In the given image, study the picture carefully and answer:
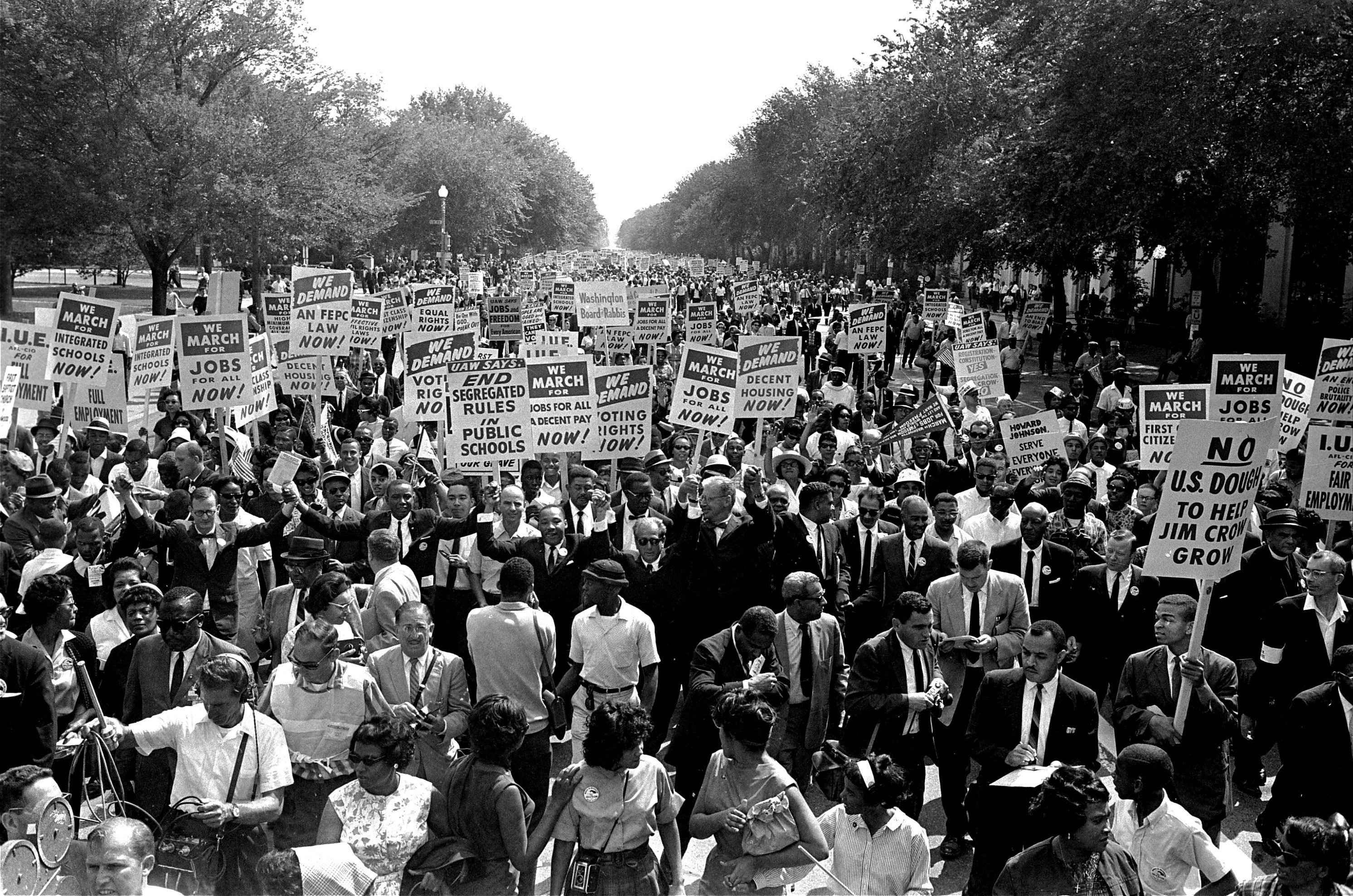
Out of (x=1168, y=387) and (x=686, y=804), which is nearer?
(x=686, y=804)

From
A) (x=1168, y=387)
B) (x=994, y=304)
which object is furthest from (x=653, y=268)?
(x=1168, y=387)

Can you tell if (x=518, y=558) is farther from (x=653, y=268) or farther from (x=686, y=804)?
(x=653, y=268)

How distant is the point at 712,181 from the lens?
12875 cm

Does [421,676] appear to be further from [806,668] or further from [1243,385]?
[1243,385]

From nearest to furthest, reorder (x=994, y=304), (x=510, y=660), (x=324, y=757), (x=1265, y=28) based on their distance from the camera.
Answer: (x=324, y=757) → (x=510, y=660) → (x=1265, y=28) → (x=994, y=304)

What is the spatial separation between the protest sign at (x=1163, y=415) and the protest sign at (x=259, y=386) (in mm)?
8338

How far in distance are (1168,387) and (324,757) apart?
888cm

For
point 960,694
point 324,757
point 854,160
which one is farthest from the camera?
point 854,160

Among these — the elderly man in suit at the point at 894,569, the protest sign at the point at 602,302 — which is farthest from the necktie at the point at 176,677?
the protest sign at the point at 602,302

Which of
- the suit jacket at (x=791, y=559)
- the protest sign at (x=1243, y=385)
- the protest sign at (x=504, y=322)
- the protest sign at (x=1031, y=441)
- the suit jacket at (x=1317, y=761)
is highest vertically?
→ the protest sign at (x=1243, y=385)

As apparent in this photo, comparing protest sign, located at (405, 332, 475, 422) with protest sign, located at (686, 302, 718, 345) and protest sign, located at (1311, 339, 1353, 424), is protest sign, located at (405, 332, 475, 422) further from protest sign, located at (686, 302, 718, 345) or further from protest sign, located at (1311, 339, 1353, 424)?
protest sign, located at (686, 302, 718, 345)

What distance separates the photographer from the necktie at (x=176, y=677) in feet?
21.3

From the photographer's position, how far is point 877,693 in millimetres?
7027

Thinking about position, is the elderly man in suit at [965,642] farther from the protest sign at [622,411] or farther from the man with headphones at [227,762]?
the protest sign at [622,411]
